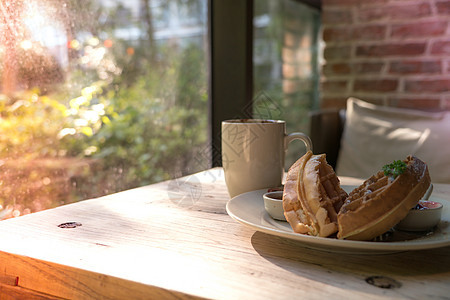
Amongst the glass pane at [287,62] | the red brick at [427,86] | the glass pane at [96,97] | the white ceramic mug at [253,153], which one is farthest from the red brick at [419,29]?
the white ceramic mug at [253,153]

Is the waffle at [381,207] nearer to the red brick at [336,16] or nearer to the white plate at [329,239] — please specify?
the white plate at [329,239]

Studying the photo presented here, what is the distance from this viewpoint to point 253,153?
97 cm

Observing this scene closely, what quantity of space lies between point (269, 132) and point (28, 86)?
697 millimetres

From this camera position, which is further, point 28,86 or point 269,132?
point 28,86

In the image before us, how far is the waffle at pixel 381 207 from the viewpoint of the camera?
→ 60 centimetres

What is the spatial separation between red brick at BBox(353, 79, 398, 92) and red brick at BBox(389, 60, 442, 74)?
0.21ft

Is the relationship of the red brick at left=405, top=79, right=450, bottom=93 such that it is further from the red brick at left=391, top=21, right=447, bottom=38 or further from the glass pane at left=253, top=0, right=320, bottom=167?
the glass pane at left=253, top=0, right=320, bottom=167

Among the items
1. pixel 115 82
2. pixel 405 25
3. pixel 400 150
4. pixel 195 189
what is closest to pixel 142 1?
pixel 115 82

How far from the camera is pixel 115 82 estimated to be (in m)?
1.57

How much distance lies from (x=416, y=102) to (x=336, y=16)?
0.70 metres

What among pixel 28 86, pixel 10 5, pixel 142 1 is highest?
pixel 142 1

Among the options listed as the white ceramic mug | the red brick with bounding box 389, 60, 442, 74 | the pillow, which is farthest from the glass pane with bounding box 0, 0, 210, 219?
the red brick with bounding box 389, 60, 442, 74

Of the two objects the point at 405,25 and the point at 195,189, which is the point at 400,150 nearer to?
the point at 405,25

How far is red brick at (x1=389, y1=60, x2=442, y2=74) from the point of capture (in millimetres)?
2342
